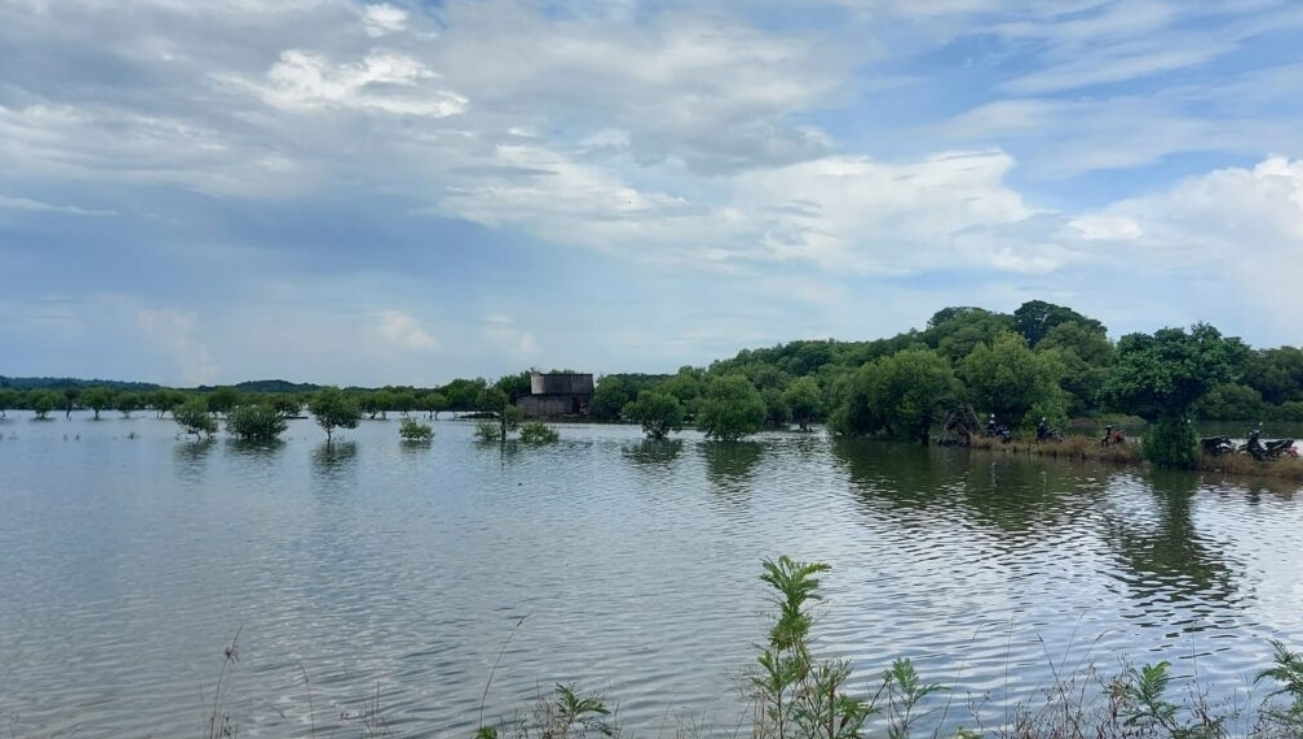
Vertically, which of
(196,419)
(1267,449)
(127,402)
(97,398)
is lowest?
(1267,449)

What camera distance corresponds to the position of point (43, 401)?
146 meters

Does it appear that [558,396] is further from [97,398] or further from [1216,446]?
[1216,446]

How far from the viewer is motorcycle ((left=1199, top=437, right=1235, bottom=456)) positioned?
166 feet

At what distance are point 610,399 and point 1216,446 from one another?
97749 millimetres

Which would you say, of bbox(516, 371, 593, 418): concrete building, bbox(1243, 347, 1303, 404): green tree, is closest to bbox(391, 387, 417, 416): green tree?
bbox(516, 371, 593, 418): concrete building

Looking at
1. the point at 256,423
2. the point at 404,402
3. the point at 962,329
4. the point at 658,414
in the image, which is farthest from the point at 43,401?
the point at 962,329

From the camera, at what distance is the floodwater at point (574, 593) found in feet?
47.2

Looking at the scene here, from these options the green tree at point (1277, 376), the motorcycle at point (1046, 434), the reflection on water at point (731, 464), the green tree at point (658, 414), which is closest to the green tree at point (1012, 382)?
the motorcycle at point (1046, 434)

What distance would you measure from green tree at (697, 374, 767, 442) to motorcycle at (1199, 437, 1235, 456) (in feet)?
134

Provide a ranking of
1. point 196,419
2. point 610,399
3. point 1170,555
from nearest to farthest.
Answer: point 1170,555 → point 196,419 → point 610,399

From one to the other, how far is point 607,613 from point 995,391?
65103 mm

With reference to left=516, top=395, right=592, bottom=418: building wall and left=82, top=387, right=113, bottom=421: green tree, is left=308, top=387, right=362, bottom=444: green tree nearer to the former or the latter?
left=516, top=395, right=592, bottom=418: building wall

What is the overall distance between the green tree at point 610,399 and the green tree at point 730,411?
52058 millimetres

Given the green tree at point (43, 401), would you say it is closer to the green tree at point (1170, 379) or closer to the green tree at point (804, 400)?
the green tree at point (804, 400)
